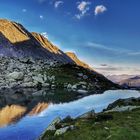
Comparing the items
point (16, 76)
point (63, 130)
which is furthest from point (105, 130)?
point (16, 76)

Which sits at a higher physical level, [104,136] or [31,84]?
[31,84]

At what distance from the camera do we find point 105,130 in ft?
114

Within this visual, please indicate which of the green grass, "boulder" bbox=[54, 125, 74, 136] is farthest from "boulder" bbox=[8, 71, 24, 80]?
"boulder" bbox=[54, 125, 74, 136]

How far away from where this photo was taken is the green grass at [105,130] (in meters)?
33.2

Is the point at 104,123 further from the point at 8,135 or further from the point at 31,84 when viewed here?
the point at 31,84

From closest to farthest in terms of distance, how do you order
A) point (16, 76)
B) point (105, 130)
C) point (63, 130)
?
point (105, 130)
point (63, 130)
point (16, 76)

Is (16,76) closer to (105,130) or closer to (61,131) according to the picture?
(61,131)

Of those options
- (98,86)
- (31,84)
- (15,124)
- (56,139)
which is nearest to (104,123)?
(56,139)

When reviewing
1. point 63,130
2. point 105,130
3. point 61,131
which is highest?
point 105,130

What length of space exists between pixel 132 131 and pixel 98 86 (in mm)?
150665

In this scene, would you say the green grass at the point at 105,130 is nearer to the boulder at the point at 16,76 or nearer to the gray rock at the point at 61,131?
the gray rock at the point at 61,131

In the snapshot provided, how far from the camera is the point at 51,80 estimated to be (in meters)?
188

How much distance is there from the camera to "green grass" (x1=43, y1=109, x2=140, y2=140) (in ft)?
109

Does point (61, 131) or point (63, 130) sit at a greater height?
point (63, 130)
